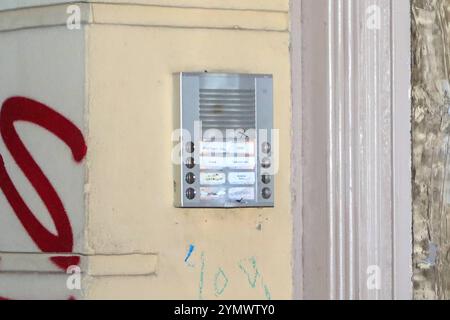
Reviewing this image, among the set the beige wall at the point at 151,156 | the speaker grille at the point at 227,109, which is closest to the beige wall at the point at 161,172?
the beige wall at the point at 151,156

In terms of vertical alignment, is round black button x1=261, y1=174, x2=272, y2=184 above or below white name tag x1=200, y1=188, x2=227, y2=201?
above

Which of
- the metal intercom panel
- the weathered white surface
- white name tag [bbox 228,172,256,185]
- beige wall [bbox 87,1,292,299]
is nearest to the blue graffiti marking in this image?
beige wall [bbox 87,1,292,299]

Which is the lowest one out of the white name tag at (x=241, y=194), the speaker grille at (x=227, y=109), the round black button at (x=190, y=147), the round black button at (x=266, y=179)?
the white name tag at (x=241, y=194)

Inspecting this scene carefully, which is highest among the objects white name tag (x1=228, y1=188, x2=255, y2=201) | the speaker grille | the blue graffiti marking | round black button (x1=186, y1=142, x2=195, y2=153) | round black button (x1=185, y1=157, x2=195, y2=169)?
the speaker grille

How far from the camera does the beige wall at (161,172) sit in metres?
3.64

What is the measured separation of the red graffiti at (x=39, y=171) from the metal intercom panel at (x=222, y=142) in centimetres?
37

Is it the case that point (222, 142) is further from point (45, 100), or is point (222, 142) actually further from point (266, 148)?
point (45, 100)

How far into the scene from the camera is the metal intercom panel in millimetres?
3652

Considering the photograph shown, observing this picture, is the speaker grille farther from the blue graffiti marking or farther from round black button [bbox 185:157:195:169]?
the blue graffiti marking

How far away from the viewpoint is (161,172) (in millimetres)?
3689

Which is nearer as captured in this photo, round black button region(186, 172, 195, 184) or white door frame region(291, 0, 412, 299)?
round black button region(186, 172, 195, 184)

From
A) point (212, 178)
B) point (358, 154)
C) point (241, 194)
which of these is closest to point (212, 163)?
point (212, 178)

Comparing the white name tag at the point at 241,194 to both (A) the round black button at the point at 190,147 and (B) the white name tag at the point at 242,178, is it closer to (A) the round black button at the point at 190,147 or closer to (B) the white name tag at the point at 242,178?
(B) the white name tag at the point at 242,178

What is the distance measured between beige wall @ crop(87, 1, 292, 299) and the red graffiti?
3.6 inches
